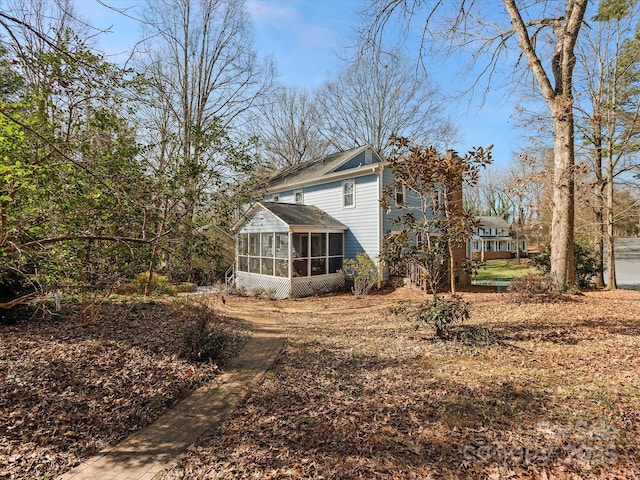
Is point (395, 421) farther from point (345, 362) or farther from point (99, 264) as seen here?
point (99, 264)

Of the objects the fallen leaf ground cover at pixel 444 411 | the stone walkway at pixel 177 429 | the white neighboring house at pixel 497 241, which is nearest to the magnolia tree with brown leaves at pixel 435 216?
the fallen leaf ground cover at pixel 444 411

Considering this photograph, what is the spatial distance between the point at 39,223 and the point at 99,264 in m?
1.88

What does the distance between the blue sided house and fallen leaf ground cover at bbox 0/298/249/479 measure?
7.37 m

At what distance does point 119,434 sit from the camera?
11.1 feet

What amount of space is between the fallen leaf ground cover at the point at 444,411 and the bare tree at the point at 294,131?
24.0 m

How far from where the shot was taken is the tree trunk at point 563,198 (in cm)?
909

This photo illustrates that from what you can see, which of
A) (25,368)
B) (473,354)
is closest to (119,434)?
(25,368)

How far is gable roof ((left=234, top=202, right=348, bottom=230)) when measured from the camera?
13.6m

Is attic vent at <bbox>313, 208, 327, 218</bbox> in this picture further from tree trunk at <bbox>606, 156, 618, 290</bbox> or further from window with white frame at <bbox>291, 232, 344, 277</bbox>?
tree trunk at <bbox>606, 156, 618, 290</bbox>

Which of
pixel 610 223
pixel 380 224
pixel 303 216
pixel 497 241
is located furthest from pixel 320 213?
pixel 497 241

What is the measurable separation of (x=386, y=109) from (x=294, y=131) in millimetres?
8138

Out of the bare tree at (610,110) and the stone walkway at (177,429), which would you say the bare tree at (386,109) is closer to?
the bare tree at (610,110)

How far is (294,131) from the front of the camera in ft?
92.5

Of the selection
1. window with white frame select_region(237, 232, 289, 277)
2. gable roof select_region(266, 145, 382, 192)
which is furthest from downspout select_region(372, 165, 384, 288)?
window with white frame select_region(237, 232, 289, 277)
